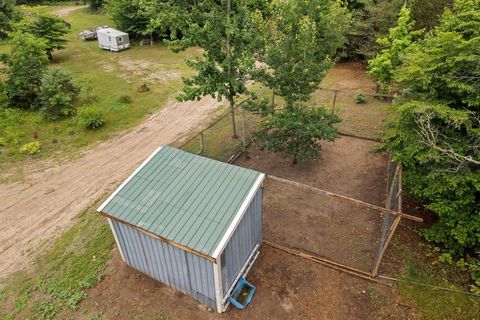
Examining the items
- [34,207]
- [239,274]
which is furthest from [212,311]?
[34,207]

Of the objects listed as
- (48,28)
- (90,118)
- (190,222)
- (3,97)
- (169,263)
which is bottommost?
(90,118)

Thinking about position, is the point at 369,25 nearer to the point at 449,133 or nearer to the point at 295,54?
the point at 295,54

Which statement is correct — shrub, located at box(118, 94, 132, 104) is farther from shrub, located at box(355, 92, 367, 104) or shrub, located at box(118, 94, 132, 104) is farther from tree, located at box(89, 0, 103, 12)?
tree, located at box(89, 0, 103, 12)

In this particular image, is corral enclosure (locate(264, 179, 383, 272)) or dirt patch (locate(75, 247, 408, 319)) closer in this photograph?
dirt patch (locate(75, 247, 408, 319))

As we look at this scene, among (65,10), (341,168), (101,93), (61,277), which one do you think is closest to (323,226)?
(341,168)

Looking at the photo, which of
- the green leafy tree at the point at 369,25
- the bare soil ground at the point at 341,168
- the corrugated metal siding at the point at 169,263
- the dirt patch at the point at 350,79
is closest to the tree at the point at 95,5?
the green leafy tree at the point at 369,25

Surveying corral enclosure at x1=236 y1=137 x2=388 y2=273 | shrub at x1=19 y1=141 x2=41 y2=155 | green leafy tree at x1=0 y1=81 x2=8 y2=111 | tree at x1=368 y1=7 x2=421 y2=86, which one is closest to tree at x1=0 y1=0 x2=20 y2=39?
green leafy tree at x1=0 y1=81 x2=8 y2=111
